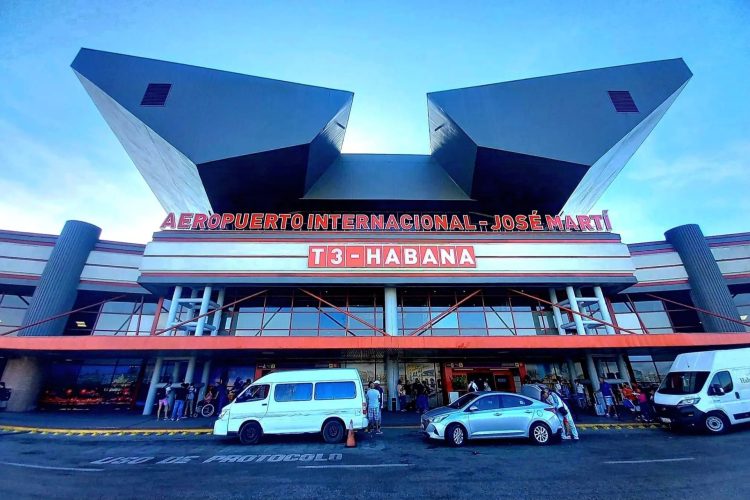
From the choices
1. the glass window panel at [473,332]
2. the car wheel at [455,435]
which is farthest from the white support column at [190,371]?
the glass window panel at [473,332]

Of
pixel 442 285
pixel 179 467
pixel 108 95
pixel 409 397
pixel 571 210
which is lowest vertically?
pixel 179 467

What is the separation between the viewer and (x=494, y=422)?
35.2ft

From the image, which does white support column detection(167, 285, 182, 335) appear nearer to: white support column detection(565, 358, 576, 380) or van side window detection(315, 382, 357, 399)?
van side window detection(315, 382, 357, 399)

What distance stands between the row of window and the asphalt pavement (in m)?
1.51

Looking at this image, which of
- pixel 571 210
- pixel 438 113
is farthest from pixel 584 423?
pixel 438 113

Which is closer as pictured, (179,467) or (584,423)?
(179,467)

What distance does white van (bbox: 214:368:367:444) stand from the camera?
11227 millimetres

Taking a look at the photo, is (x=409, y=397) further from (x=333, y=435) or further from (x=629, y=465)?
(x=629, y=465)

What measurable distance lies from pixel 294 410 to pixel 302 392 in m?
0.64

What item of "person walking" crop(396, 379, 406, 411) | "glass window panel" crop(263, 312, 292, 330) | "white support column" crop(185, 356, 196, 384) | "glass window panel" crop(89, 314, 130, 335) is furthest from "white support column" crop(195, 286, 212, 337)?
"person walking" crop(396, 379, 406, 411)

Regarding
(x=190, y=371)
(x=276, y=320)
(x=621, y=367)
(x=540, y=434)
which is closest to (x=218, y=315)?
(x=190, y=371)

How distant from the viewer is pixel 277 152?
22.8m

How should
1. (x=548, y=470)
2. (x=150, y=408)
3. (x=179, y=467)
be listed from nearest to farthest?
(x=548, y=470)
(x=179, y=467)
(x=150, y=408)

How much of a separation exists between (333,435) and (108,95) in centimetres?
2833
